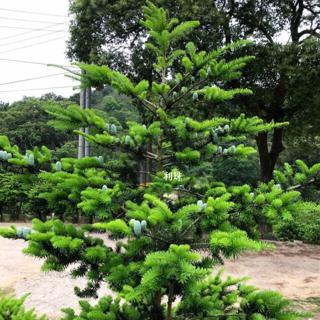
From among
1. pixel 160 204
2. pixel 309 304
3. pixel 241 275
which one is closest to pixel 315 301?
pixel 309 304

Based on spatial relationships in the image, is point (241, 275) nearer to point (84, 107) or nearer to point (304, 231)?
point (304, 231)

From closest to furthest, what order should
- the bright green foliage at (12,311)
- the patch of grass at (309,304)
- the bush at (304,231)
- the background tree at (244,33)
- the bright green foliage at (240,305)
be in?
1. the bright green foliage at (240,305)
2. the bright green foliage at (12,311)
3. the patch of grass at (309,304)
4. the background tree at (244,33)
5. the bush at (304,231)

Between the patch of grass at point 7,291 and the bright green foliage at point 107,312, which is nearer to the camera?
the bright green foliage at point 107,312

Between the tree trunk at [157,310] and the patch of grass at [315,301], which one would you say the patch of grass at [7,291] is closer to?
the tree trunk at [157,310]

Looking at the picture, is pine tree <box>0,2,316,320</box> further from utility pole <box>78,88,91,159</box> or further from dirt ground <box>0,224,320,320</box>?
utility pole <box>78,88,91,159</box>

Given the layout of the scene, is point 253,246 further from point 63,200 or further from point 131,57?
point 131,57

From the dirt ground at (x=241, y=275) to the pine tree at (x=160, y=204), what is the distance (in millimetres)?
3694

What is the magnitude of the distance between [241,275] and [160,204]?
26.2ft

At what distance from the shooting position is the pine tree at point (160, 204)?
8.30 ft

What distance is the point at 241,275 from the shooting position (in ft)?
31.9

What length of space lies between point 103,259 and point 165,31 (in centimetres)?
171

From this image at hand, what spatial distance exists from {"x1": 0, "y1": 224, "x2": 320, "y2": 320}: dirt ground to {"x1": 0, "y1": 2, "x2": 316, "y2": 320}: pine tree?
3.69 meters

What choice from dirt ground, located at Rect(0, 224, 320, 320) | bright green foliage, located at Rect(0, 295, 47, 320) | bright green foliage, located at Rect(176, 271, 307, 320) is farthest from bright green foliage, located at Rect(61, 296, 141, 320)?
dirt ground, located at Rect(0, 224, 320, 320)

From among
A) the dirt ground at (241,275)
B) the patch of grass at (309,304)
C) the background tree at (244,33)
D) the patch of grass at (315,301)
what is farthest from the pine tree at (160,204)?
the background tree at (244,33)
